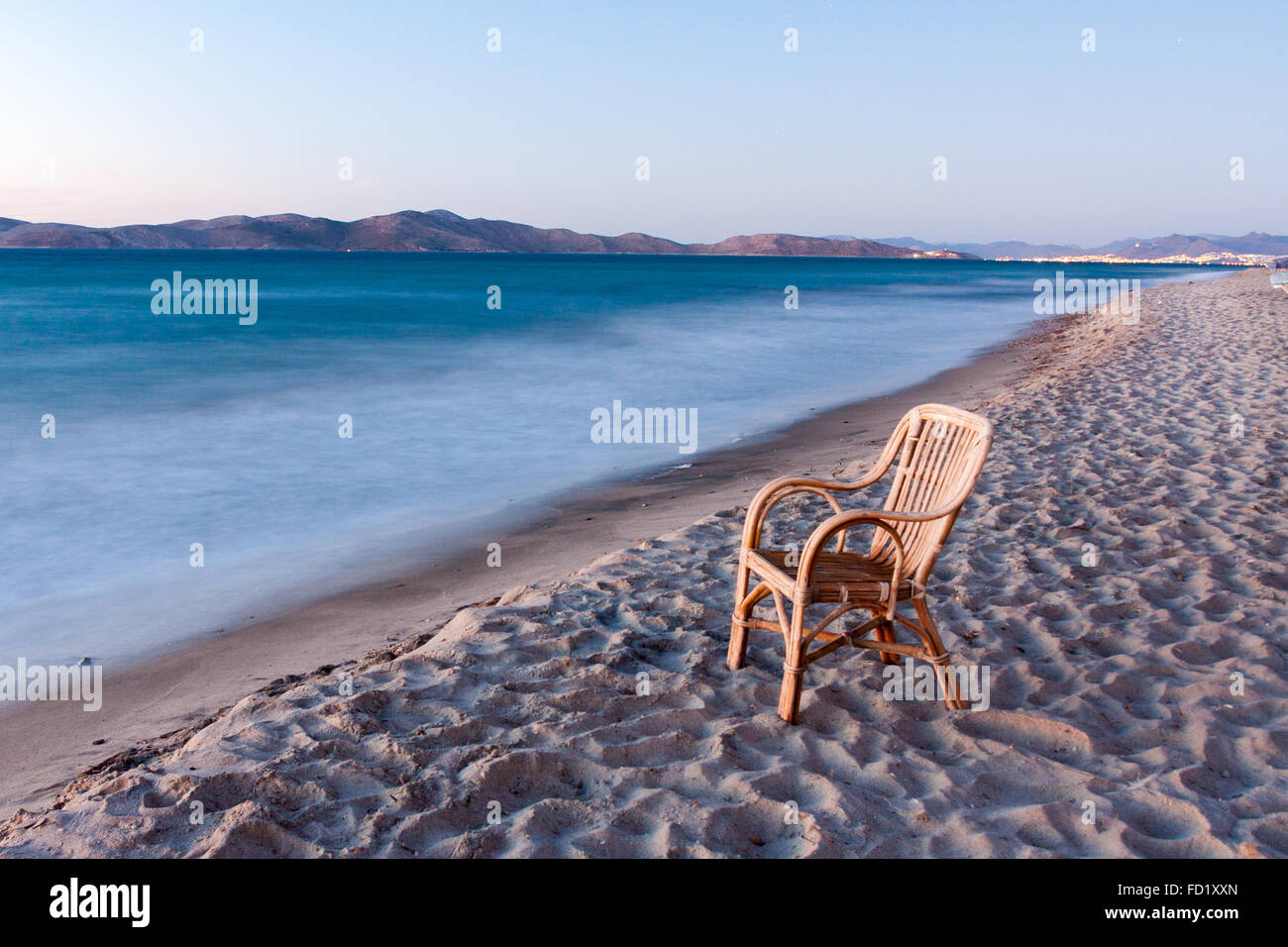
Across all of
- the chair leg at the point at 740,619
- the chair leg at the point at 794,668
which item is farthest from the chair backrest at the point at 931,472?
the chair leg at the point at 740,619

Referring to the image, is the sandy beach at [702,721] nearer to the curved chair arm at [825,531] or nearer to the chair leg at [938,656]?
the chair leg at [938,656]

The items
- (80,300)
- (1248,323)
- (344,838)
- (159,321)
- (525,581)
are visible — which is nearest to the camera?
(344,838)

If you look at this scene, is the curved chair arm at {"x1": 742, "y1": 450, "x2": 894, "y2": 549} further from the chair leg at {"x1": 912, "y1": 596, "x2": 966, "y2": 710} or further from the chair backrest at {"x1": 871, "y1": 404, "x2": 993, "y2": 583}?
the chair leg at {"x1": 912, "y1": 596, "x2": 966, "y2": 710}

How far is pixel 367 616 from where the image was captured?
16.9 feet

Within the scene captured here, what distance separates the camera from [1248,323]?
17.3 m

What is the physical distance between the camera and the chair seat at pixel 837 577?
3.29m

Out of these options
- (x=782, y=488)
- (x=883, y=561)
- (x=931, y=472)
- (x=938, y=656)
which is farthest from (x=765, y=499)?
(x=938, y=656)

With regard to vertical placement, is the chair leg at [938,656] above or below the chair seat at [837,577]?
below

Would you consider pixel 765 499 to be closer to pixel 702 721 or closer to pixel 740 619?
pixel 740 619

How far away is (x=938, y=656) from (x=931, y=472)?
31.5 inches
